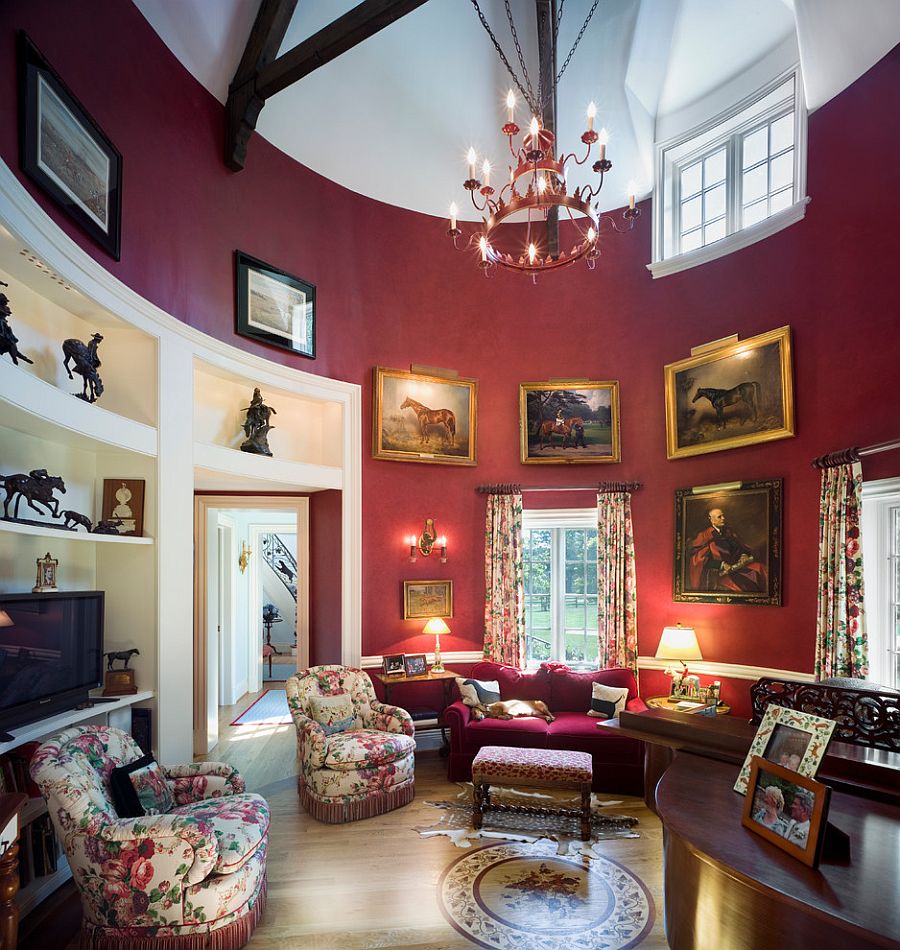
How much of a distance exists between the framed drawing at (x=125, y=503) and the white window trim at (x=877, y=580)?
231 inches

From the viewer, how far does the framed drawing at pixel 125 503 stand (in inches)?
206

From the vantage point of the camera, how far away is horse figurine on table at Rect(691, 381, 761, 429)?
6609mm

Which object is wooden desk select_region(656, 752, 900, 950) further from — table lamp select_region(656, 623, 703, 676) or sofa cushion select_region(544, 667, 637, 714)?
sofa cushion select_region(544, 667, 637, 714)

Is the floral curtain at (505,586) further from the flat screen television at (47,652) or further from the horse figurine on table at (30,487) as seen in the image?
the horse figurine on table at (30,487)

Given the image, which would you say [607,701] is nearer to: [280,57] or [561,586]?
[561,586]

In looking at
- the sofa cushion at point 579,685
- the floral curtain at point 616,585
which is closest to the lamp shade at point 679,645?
the sofa cushion at point 579,685

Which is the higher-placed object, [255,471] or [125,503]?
[255,471]

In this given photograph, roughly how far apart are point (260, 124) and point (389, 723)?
6111 millimetres

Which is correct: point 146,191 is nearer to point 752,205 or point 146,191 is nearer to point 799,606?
point 752,205

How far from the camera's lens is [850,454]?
546 centimetres

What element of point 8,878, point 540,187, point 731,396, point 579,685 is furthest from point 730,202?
point 8,878

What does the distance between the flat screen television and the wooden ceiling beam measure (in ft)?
14.2

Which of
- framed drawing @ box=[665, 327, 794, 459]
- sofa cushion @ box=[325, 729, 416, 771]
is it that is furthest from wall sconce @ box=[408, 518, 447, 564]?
framed drawing @ box=[665, 327, 794, 459]

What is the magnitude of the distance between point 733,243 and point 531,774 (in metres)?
5.55
